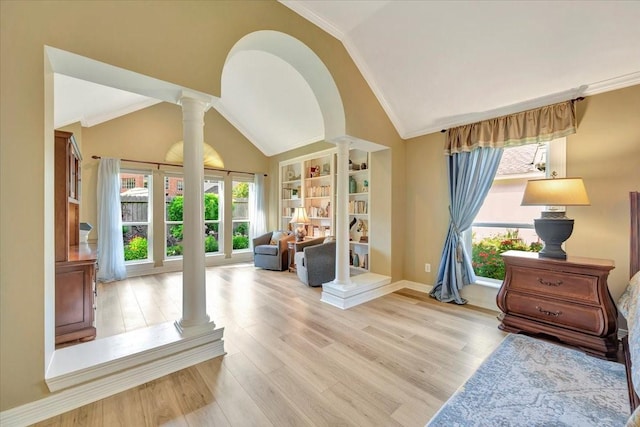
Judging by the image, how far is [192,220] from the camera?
2.07m

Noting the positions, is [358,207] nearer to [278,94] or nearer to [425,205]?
[425,205]

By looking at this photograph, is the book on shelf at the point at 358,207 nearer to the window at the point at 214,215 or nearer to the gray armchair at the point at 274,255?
the gray armchair at the point at 274,255

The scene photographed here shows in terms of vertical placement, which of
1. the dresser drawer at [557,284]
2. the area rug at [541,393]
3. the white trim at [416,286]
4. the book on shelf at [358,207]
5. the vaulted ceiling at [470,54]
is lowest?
the area rug at [541,393]

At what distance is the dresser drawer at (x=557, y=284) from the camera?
2172 millimetres

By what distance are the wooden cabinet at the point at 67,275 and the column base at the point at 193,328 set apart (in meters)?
1.04

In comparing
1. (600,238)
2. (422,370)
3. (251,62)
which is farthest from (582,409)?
(251,62)

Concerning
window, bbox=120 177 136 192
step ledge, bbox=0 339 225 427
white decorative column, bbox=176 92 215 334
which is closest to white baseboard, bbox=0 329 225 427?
step ledge, bbox=0 339 225 427

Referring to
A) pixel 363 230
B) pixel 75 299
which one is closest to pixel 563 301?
pixel 363 230

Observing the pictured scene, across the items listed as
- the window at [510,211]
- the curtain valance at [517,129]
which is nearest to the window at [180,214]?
the curtain valance at [517,129]

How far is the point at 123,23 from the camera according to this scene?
1688mm

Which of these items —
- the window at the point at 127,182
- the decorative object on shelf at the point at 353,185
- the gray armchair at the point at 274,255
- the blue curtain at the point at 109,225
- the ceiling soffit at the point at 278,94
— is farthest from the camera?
the gray armchair at the point at 274,255

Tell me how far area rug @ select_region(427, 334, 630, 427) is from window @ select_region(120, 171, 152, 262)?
5544 millimetres

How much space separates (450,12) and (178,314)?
14.1ft

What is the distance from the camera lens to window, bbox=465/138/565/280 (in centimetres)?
290
